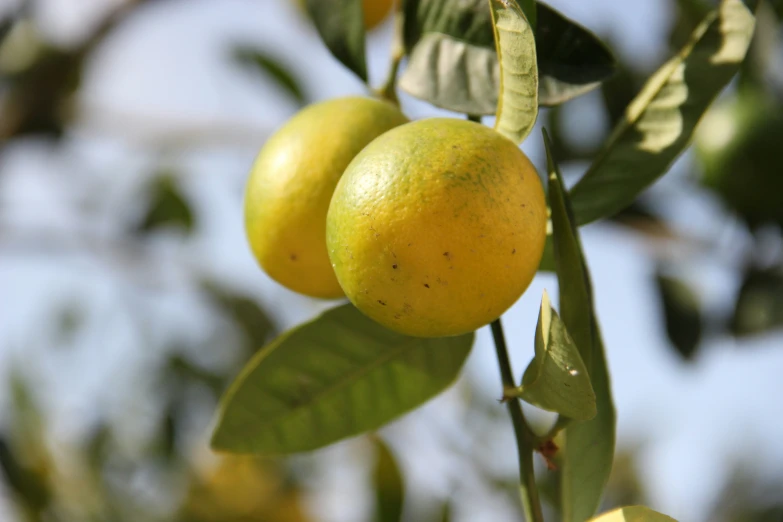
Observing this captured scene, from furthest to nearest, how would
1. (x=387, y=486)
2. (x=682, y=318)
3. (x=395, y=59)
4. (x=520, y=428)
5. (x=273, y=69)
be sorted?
(x=273, y=69) < (x=682, y=318) < (x=387, y=486) < (x=395, y=59) < (x=520, y=428)

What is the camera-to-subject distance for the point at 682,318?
1.72m

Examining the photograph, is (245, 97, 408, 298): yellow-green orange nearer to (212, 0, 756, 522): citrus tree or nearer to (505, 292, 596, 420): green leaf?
(212, 0, 756, 522): citrus tree

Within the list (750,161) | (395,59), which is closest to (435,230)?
(395,59)

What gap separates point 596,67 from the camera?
76 cm

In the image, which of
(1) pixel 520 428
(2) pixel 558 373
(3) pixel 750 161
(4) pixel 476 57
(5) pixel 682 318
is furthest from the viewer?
(5) pixel 682 318

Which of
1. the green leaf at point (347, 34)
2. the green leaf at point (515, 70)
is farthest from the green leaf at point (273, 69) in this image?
the green leaf at point (515, 70)

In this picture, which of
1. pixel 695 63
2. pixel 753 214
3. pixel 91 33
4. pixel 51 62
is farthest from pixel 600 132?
pixel 51 62

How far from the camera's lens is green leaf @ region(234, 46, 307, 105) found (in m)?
1.96

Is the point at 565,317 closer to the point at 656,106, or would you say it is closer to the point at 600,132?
the point at 656,106

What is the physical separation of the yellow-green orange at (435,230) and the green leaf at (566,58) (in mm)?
140

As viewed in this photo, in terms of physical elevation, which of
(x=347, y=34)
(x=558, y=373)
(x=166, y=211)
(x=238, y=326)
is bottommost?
(x=238, y=326)

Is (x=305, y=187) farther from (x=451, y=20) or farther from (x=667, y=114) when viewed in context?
(x=667, y=114)

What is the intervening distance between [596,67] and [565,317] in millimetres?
256

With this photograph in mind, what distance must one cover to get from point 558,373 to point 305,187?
31cm
